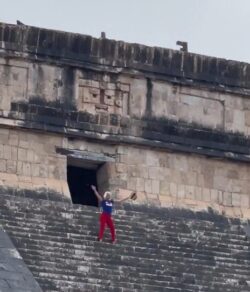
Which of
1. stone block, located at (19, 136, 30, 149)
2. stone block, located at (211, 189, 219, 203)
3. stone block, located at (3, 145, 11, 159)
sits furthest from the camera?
stone block, located at (211, 189, 219, 203)

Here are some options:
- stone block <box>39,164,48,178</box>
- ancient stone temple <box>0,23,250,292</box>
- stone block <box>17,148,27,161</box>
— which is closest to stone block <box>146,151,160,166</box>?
ancient stone temple <box>0,23,250,292</box>

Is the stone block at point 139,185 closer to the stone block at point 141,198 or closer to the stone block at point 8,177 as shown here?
the stone block at point 141,198

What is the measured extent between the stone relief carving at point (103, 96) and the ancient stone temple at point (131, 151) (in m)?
0.01

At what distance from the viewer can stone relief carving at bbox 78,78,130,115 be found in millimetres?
29891

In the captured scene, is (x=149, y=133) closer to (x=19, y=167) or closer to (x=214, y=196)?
(x=214, y=196)

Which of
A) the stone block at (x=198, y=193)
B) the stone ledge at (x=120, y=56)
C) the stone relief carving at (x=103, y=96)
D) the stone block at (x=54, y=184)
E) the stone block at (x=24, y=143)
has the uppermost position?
the stone ledge at (x=120, y=56)

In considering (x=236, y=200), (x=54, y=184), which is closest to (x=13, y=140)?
(x=54, y=184)

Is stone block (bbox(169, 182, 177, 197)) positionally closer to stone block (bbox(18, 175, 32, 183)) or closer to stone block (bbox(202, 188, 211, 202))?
stone block (bbox(202, 188, 211, 202))

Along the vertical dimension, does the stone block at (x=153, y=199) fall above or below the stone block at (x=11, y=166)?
below

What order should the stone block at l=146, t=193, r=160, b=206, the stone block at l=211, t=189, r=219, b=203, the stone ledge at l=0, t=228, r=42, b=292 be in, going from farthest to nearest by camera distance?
1. the stone block at l=211, t=189, r=219, b=203
2. the stone block at l=146, t=193, r=160, b=206
3. the stone ledge at l=0, t=228, r=42, b=292

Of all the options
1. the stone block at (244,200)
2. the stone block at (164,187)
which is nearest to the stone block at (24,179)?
the stone block at (164,187)

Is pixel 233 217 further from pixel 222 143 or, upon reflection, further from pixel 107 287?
pixel 107 287

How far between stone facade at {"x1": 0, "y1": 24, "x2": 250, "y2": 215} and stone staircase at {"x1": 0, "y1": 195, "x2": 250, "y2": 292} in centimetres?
82

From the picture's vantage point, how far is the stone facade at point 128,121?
2939cm
